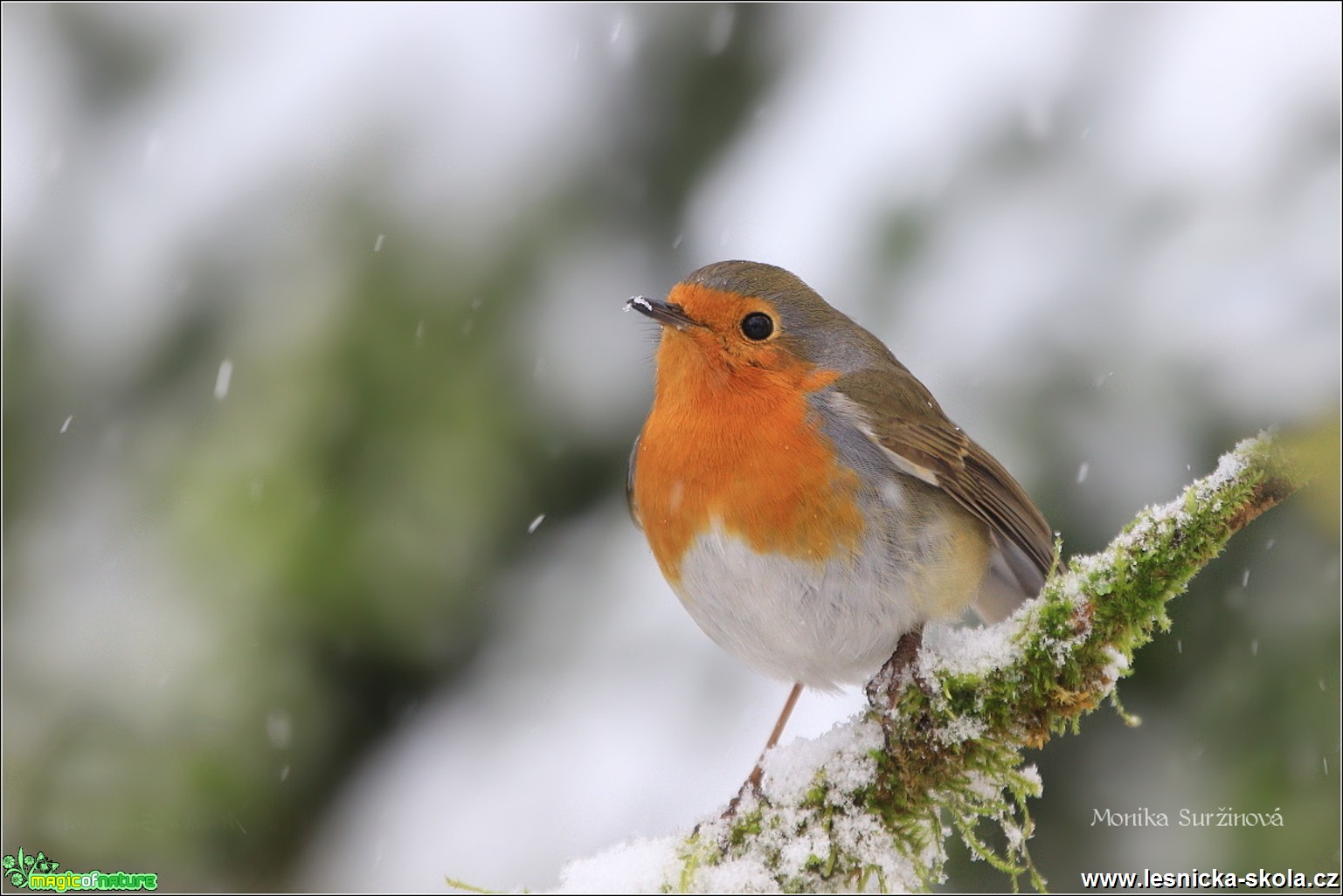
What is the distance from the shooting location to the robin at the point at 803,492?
3133mm

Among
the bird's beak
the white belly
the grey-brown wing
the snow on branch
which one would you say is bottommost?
the snow on branch

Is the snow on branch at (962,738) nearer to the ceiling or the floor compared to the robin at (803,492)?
nearer to the floor

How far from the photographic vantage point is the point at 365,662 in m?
3.66

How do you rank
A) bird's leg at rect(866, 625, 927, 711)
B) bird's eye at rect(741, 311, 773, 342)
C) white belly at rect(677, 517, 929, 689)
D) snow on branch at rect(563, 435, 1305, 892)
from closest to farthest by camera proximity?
snow on branch at rect(563, 435, 1305, 892)
bird's leg at rect(866, 625, 927, 711)
white belly at rect(677, 517, 929, 689)
bird's eye at rect(741, 311, 773, 342)

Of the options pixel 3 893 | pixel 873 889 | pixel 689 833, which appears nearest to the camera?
pixel 873 889

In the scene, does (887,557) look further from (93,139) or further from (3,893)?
(93,139)

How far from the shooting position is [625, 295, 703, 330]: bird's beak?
3.41 meters

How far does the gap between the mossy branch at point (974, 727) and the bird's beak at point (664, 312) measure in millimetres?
1510

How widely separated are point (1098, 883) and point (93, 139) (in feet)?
14.8

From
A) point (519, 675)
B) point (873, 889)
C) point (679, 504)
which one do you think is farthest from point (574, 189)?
point (873, 889)

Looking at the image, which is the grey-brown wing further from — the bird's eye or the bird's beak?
the bird's beak

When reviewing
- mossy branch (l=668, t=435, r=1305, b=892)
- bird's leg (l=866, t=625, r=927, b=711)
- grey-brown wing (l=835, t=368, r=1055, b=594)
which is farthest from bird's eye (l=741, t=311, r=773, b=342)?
mossy branch (l=668, t=435, r=1305, b=892)

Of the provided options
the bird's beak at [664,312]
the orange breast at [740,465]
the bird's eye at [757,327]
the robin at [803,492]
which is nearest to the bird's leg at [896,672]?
the robin at [803,492]

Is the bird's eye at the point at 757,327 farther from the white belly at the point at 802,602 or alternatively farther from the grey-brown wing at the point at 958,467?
the white belly at the point at 802,602
